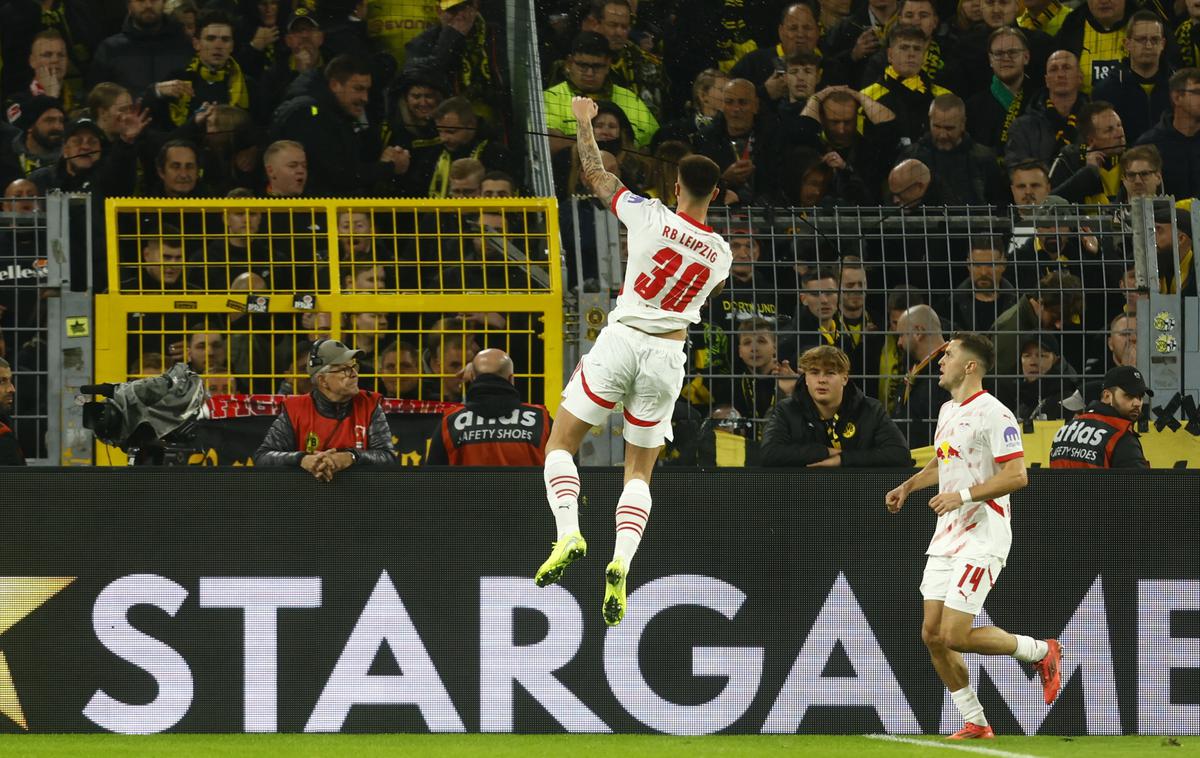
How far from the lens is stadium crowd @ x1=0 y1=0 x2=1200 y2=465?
32.2ft

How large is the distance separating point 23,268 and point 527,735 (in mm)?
4001

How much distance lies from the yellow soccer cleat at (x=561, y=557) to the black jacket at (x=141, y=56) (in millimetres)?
7768

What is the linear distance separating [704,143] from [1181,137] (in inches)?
145

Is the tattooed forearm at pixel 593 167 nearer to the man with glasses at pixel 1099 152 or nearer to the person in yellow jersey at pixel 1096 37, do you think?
the man with glasses at pixel 1099 152

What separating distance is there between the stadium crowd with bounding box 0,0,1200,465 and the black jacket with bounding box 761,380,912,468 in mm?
507

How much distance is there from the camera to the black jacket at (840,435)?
886cm

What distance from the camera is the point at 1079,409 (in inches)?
381

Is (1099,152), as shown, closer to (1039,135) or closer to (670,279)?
(1039,135)

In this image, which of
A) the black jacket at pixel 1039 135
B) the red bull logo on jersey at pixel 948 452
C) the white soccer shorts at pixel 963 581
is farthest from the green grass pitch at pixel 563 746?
the black jacket at pixel 1039 135

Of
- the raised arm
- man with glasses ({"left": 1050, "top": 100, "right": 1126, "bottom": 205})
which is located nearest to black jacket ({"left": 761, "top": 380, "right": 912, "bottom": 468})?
the raised arm

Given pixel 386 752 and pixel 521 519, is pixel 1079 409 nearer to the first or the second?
pixel 521 519

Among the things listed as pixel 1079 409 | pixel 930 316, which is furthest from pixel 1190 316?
pixel 930 316

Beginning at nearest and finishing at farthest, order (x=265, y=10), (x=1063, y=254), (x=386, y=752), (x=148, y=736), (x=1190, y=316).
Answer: (x=386, y=752)
(x=148, y=736)
(x=1190, y=316)
(x=1063, y=254)
(x=265, y=10)

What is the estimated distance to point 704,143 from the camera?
42.5ft
